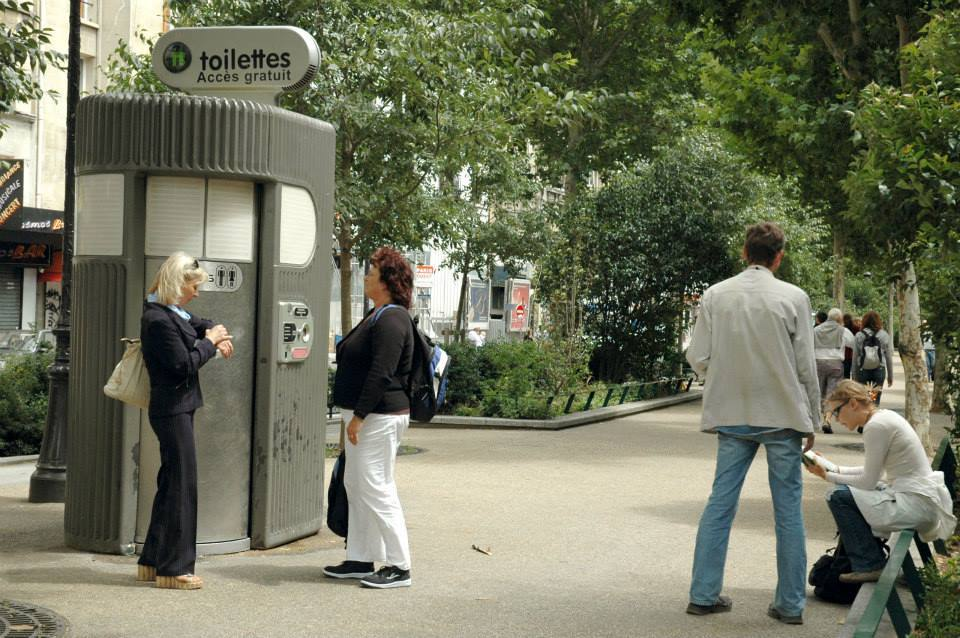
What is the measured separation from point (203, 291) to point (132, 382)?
999 mm

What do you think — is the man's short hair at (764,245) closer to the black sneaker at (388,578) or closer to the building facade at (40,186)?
the black sneaker at (388,578)

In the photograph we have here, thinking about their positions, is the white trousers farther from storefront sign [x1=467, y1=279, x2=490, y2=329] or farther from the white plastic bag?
storefront sign [x1=467, y1=279, x2=490, y2=329]

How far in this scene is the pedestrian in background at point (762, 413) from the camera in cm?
616

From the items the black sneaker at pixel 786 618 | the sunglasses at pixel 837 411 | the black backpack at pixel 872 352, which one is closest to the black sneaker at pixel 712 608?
the black sneaker at pixel 786 618

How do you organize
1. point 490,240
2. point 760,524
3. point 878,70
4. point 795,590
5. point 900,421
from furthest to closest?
point 490,240
point 878,70
point 760,524
point 900,421
point 795,590

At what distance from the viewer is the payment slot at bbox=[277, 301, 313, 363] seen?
782cm

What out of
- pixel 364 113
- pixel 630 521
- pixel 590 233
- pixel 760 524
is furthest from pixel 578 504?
pixel 590 233

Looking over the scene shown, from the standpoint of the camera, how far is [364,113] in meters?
15.3

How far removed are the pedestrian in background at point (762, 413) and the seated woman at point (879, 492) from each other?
0.45m

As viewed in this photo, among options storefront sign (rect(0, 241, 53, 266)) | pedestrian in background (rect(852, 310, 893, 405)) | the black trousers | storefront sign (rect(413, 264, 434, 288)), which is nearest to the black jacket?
the black trousers

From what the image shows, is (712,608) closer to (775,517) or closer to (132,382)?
(775,517)

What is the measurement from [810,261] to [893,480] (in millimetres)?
36393

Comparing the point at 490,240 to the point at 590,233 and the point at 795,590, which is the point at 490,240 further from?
the point at 795,590

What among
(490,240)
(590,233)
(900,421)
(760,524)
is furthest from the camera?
(490,240)
